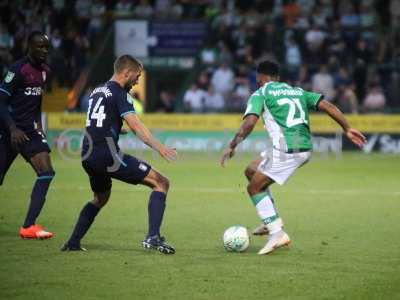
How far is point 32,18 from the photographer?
27828 millimetres

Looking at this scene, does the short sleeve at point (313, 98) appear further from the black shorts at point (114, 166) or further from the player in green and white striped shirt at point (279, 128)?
the black shorts at point (114, 166)

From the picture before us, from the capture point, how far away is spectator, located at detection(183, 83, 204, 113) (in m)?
26.5

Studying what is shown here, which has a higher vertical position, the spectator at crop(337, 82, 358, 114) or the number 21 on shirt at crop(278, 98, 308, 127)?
the number 21 on shirt at crop(278, 98, 308, 127)

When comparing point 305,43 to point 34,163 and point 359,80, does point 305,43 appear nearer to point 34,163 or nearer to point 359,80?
point 359,80

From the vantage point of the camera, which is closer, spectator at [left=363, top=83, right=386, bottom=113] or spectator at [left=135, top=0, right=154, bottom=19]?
spectator at [left=363, top=83, right=386, bottom=113]

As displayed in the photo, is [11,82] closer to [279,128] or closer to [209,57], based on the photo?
[279,128]

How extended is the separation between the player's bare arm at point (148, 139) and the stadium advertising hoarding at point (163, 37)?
19622mm

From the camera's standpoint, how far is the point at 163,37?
94.6 ft

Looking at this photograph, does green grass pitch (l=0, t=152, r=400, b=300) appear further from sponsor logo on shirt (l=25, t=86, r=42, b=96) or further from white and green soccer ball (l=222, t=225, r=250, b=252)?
sponsor logo on shirt (l=25, t=86, r=42, b=96)

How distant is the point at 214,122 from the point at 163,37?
4.81m

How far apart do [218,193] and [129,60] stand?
691cm

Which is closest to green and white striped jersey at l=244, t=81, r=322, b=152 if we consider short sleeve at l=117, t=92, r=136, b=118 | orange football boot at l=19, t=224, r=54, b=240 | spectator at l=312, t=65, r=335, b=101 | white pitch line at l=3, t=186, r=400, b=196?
short sleeve at l=117, t=92, r=136, b=118

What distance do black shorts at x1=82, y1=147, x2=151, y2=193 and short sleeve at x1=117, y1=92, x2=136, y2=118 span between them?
1.44 ft

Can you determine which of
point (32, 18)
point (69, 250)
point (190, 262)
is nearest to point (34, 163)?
point (69, 250)
